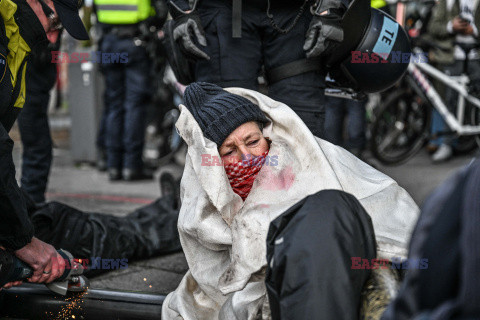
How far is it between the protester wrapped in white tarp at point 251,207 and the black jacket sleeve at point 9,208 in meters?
0.52

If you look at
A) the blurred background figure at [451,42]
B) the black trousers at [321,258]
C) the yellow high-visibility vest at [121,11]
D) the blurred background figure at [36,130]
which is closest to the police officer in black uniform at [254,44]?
the black trousers at [321,258]

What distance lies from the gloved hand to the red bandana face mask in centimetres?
59

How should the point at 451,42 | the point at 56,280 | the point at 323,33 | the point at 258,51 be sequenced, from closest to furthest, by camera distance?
the point at 56,280 → the point at 323,33 → the point at 258,51 → the point at 451,42

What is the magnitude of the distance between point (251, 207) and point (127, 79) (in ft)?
12.1

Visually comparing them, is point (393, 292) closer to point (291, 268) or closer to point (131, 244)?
point (291, 268)

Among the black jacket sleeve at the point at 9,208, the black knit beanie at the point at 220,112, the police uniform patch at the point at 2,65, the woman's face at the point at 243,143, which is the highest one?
the police uniform patch at the point at 2,65

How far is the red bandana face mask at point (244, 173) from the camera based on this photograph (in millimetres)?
2086

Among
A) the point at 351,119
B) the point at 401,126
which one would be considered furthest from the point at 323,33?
the point at 401,126

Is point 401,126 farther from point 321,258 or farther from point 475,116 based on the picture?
point 321,258

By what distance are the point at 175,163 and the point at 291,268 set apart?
514cm

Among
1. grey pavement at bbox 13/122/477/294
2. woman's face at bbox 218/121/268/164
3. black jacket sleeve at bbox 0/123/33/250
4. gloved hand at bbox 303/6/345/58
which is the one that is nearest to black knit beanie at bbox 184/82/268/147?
woman's face at bbox 218/121/268/164

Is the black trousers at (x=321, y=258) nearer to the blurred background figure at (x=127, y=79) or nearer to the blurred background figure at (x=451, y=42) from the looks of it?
the blurred background figure at (x=127, y=79)

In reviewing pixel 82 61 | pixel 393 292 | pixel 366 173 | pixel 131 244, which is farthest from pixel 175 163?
pixel 393 292

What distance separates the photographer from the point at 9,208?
1.96m
